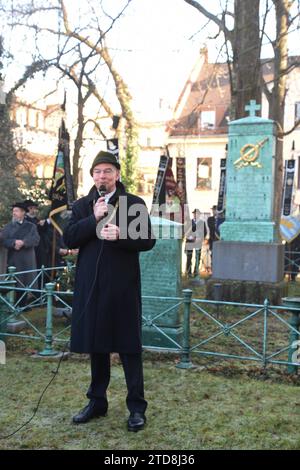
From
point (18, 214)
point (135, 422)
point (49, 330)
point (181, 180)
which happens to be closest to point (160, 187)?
point (181, 180)

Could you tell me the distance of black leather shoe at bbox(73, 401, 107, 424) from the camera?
4.43 m

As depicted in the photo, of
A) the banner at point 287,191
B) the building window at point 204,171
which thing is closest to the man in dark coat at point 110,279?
the banner at point 287,191

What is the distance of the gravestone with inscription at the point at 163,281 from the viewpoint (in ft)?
21.9

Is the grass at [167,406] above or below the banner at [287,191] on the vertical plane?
below

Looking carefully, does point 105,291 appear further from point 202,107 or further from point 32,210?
point 202,107

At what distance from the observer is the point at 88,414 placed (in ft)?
14.6

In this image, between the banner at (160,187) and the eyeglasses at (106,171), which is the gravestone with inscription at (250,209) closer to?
the banner at (160,187)

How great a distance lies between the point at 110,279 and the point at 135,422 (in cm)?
113

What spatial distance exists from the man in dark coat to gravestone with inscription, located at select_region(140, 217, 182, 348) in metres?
2.35

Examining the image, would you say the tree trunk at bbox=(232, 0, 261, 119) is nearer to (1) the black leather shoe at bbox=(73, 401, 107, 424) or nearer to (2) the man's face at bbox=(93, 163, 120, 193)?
(2) the man's face at bbox=(93, 163, 120, 193)

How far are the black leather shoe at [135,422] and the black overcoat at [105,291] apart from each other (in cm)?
55

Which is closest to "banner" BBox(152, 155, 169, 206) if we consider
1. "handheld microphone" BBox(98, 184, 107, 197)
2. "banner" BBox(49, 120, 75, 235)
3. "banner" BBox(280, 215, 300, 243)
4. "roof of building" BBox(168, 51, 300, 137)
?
"banner" BBox(280, 215, 300, 243)

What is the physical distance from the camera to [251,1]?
1180cm
